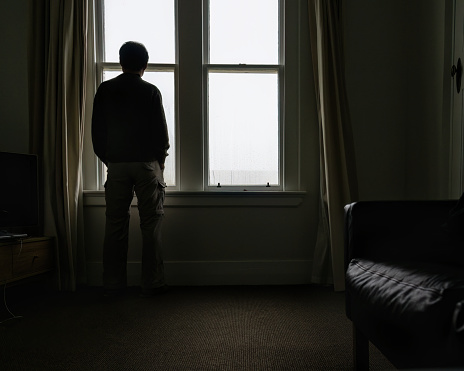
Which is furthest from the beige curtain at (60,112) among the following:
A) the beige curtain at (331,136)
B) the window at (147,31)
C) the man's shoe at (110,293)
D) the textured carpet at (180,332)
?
the beige curtain at (331,136)

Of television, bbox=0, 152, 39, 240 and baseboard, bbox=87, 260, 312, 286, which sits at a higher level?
television, bbox=0, 152, 39, 240

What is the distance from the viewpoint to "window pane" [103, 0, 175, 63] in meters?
3.04

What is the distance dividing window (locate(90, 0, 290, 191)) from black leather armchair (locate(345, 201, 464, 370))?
1688mm

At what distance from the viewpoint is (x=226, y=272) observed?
2971 millimetres

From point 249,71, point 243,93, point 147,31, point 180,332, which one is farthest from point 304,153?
point 180,332

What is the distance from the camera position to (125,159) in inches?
98.8

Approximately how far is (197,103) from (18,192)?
1431 millimetres

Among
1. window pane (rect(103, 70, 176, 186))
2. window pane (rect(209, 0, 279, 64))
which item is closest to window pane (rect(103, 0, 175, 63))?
window pane (rect(103, 70, 176, 186))

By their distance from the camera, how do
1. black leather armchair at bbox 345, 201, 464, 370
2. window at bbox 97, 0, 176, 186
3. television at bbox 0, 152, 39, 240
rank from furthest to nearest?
window at bbox 97, 0, 176, 186, television at bbox 0, 152, 39, 240, black leather armchair at bbox 345, 201, 464, 370

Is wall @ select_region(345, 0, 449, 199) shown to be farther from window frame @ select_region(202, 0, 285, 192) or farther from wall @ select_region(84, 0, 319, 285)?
window frame @ select_region(202, 0, 285, 192)

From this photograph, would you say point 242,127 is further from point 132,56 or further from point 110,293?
point 110,293

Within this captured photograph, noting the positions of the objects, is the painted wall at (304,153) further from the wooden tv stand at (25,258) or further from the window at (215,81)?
the wooden tv stand at (25,258)

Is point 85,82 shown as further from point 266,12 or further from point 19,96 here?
point 266,12

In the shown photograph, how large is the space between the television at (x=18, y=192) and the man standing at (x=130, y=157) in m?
0.52
